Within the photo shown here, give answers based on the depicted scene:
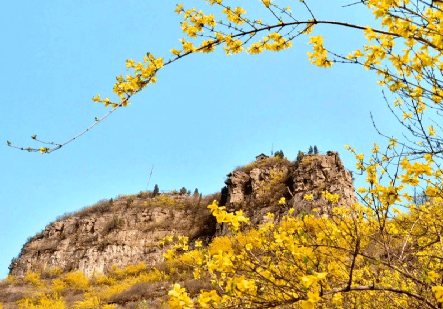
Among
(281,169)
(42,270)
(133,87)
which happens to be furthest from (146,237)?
(133,87)

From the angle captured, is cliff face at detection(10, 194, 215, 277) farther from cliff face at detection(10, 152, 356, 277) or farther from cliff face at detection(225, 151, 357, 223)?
cliff face at detection(225, 151, 357, 223)

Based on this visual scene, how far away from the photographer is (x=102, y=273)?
2084 centimetres

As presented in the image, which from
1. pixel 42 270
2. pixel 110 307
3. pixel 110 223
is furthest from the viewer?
pixel 110 223

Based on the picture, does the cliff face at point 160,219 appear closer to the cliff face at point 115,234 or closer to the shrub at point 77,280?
the cliff face at point 115,234

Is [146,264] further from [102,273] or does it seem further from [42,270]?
[42,270]

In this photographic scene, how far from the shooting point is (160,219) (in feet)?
83.3

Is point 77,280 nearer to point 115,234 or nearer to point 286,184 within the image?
point 115,234

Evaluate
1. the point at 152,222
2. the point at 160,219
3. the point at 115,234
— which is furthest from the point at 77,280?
the point at 160,219

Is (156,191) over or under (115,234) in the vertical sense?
over

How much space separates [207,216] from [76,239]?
1088 centimetres

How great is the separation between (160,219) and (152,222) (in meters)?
0.73

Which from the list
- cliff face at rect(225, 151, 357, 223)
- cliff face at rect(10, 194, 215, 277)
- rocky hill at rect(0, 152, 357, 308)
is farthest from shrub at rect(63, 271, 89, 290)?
cliff face at rect(225, 151, 357, 223)

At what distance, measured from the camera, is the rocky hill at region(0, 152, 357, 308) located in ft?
60.2

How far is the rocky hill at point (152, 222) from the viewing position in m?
18.3
